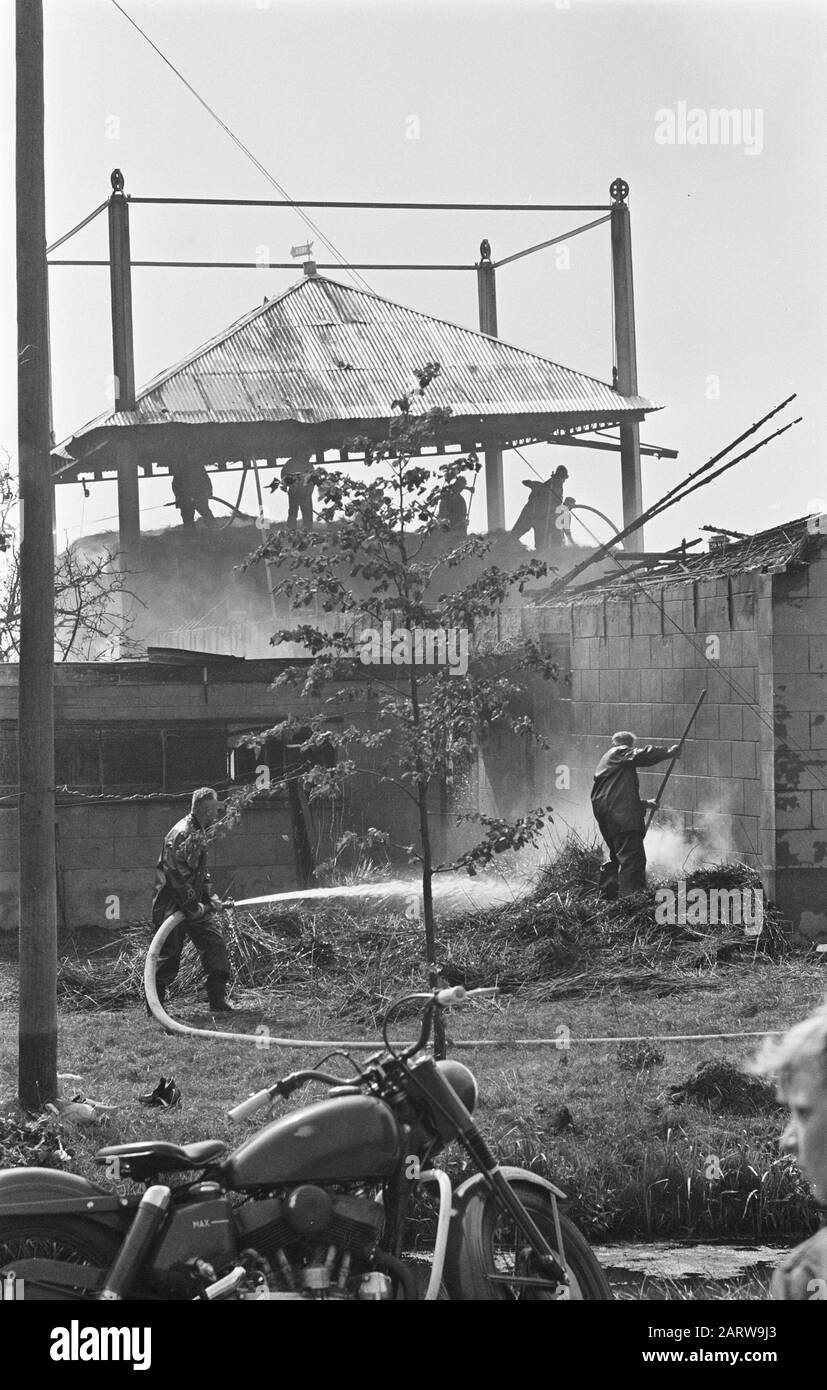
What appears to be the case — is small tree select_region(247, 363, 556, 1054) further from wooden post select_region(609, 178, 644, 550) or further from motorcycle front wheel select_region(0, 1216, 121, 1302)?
wooden post select_region(609, 178, 644, 550)

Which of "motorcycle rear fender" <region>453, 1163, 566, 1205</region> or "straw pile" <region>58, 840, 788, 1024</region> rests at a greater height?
"motorcycle rear fender" <region>453, 1163, 566, 1205</region>

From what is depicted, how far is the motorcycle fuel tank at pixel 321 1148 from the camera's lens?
387 cm

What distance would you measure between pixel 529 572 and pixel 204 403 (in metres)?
14.5

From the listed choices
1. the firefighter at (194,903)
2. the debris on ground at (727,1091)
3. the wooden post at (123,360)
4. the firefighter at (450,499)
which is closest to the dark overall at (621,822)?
the firefighter at (194,903)

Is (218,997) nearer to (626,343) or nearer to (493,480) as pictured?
(493,480)

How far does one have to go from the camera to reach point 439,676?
8477 mm

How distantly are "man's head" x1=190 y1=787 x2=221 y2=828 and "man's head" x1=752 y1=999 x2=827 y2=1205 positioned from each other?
8425 millimetres

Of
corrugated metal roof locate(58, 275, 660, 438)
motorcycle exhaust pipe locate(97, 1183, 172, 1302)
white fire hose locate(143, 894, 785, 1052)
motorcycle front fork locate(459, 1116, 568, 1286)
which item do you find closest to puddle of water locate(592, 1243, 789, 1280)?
motorcycle front fork locate(459, 1116, 568, 1286)

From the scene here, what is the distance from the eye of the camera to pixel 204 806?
35.6 feet

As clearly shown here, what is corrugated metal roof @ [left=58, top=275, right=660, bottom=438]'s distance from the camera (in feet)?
71.5

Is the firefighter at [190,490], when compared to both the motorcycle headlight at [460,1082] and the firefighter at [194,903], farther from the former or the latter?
the motorcycle headlight at [460,1082]

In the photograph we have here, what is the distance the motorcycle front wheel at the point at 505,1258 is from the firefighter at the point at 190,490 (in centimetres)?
1939

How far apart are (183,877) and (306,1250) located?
7.08 m

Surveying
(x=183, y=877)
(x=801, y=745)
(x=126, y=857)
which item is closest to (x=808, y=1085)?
(x=183, y=877)
